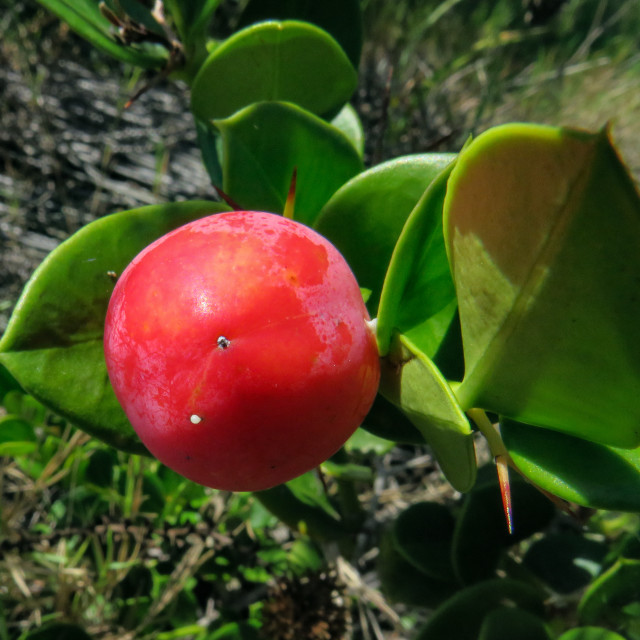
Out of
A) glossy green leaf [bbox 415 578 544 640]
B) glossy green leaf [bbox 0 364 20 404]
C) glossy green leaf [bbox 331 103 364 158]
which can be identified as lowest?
glossy green leaf [bbox 415 578 544 640]

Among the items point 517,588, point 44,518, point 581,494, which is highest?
point 581,494

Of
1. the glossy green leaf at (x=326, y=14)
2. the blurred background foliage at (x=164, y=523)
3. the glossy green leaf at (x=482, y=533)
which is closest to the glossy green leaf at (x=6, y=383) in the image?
the blurred background foliage at (x=164, y=523)

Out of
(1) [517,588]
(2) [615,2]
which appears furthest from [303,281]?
(2) [615,2]

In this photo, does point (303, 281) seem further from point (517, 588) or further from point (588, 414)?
point (517, 588)

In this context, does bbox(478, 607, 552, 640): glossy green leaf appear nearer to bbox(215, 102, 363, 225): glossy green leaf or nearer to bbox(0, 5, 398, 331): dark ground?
bbox(215, 102, 363, 225): glossy green leaf

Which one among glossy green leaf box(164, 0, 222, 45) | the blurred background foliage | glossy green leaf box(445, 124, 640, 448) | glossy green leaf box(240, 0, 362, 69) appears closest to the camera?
glossy green leaf box(445, 124, 640, 448)

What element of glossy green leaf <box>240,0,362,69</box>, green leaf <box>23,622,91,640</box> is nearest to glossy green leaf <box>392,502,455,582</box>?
green leaf <box>23,622,91,640</box>

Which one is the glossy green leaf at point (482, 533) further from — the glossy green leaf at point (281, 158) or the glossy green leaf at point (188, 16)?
the glossy green leaf at point (188, 16)
